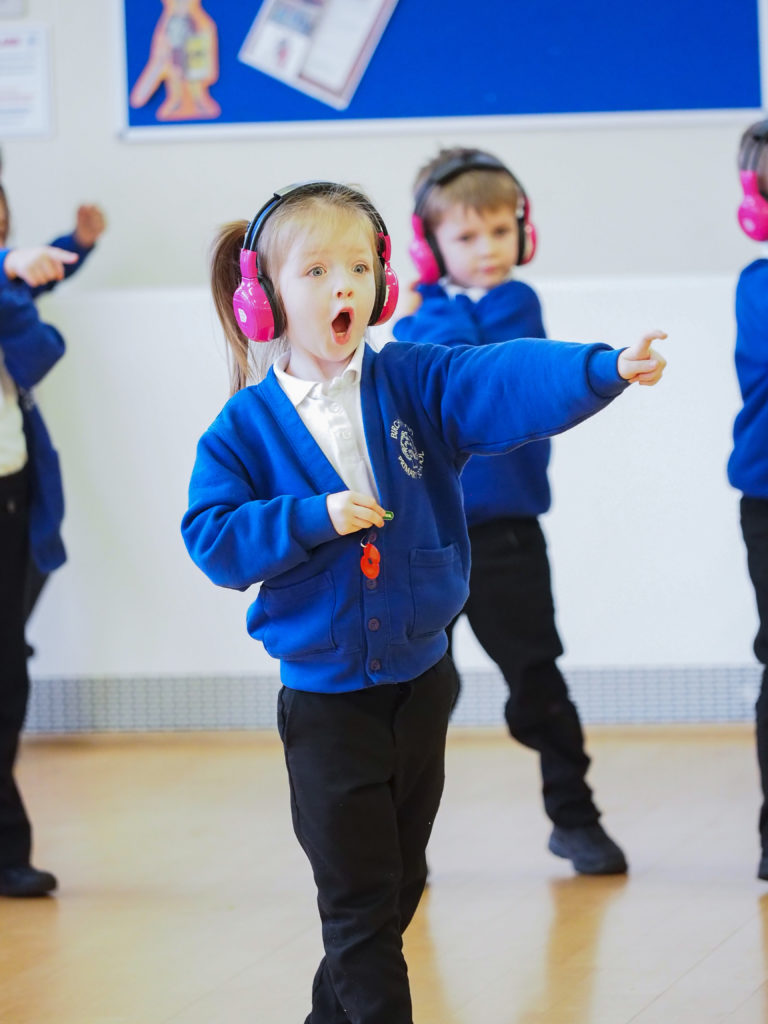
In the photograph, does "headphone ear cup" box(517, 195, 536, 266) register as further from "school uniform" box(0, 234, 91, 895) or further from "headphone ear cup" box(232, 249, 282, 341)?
"headphone ear cup" box(232, 249, 282, 341)

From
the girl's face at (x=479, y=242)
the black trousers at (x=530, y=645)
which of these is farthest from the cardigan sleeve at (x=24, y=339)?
the black trousers at (x=530, y=645)

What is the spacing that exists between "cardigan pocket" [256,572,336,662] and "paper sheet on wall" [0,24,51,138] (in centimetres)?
309

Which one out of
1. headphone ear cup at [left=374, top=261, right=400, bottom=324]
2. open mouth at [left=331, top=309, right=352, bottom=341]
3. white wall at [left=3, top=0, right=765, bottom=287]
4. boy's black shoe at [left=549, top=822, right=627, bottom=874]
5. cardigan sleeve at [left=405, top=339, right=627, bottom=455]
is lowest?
boy's black shoe at [left=549, top=822, right=627, bottom=874]

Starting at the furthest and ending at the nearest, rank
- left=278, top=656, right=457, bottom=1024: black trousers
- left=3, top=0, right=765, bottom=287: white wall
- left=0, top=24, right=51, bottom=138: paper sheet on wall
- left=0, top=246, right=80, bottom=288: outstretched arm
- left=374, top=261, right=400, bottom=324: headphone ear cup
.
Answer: left=0, top=24, right=51, bottom=138: paper sheet on wall, left=3, top=0, right=765, bottom=287: white wall, left=0, top=246, right=80, bottom=288: outstretched arm, left=374, top=261, right=400, bottom=324: headphone ear cup, left=278, top=656, right=457, bottom=1024: black trousers

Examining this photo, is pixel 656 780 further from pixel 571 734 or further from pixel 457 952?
pixel 457 952

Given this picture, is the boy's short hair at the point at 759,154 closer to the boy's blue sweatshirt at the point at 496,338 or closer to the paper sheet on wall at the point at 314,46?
Result: the boy's blue sweatshirt at the point at 496,338

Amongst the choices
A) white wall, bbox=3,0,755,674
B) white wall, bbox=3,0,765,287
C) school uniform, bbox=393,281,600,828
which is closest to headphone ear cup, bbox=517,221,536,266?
school uniform, bbox=393,281,600,828

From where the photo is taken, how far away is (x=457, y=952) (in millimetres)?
2422

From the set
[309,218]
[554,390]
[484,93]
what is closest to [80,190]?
[484,93]

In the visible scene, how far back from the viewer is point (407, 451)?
1.84 metres

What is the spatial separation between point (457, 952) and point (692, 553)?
198 centimetres

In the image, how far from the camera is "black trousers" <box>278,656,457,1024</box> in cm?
178

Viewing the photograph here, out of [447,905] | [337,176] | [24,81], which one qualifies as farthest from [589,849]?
[24,81]

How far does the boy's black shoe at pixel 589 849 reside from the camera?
2828 millimetres
